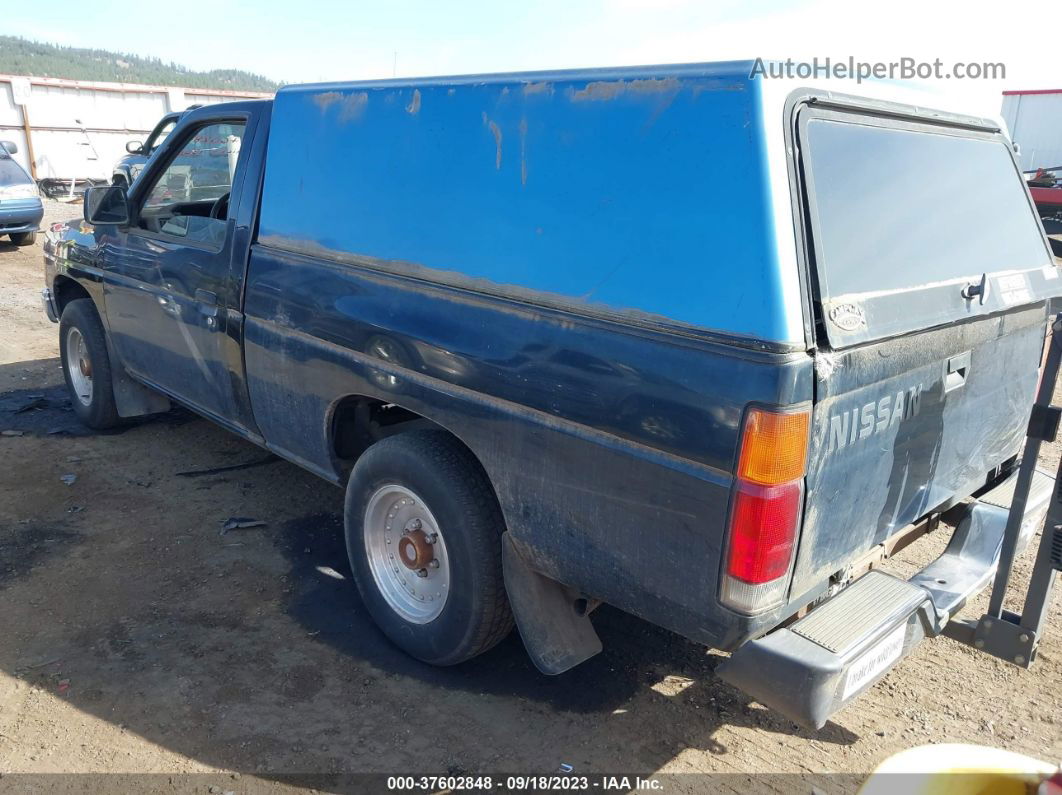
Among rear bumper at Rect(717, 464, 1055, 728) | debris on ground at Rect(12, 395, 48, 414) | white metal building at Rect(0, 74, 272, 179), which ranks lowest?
debris on ground at Rect(12, 395, 48, 414)

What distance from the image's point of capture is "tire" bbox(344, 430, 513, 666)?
9.31 ft

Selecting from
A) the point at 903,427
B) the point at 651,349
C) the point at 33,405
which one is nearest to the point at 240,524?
the point at 33,405

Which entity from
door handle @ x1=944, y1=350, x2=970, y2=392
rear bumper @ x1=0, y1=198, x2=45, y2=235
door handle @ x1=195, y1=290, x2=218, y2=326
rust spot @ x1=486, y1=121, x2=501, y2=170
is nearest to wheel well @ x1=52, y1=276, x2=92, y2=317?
door handle @ x1=195, y1=290, x2=218, y2=326

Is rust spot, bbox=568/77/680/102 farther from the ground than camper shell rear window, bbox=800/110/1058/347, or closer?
farther from the ground

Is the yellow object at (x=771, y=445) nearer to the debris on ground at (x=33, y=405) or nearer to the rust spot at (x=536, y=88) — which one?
the rust spot at (x=536, y=88)

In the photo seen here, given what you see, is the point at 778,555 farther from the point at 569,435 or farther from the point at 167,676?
the point at 167,676

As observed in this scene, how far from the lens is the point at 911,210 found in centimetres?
255

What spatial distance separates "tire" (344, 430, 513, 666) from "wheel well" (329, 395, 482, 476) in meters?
0.25

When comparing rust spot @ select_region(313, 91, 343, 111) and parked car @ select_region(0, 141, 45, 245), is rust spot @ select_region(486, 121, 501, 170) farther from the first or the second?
parked car @ select_region(0, 141, 45, 245)

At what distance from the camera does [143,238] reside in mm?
4395

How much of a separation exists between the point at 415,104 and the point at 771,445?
5.98 feet

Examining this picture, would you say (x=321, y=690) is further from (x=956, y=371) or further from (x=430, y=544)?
(x=956, y=371)

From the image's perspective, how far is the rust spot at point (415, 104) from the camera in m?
2.92

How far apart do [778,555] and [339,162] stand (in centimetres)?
225
